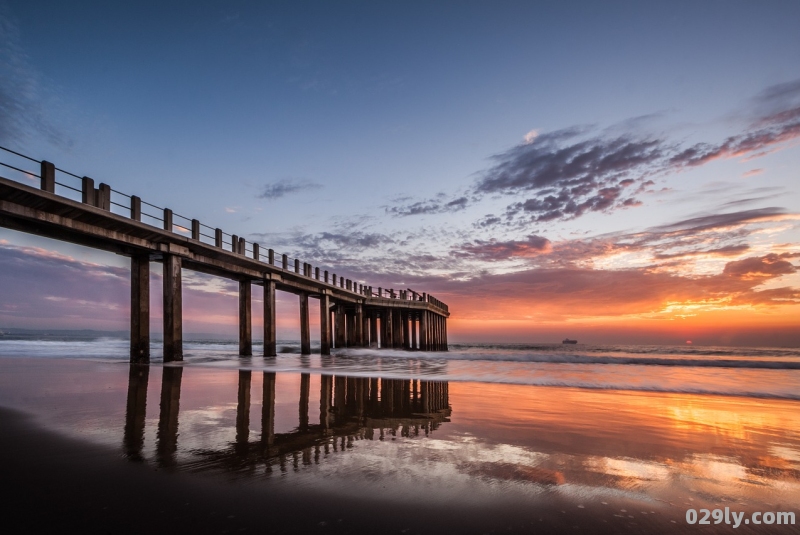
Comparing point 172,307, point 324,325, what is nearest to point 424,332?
point 324,325

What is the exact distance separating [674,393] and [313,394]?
8.23m

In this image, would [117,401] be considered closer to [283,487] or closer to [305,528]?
[283,487]

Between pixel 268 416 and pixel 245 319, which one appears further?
pixel 245 319

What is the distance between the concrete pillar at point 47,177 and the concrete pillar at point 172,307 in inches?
197

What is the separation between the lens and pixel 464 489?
2.72 meters

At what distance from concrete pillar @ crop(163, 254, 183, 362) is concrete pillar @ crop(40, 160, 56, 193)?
5.00m

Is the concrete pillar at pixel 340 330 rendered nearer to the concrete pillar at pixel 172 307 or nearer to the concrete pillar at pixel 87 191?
the concrete pillar at pixel 172 307

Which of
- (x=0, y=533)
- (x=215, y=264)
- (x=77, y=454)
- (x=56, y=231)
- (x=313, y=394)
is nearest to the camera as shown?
(x=0, y=533)

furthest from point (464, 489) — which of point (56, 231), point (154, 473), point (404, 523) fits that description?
point (56, 231)

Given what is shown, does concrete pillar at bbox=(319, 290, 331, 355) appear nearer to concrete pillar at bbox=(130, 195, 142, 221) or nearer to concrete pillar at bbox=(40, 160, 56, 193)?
concrete pillar at bbox=(130, 195, 142, 221)

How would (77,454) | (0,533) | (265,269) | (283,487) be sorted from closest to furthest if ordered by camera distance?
(0,533), (283,487), (77,454), (265,269)

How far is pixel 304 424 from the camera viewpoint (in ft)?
15.8

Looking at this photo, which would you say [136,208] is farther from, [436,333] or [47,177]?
[436,333]

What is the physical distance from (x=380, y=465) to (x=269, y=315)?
21.5 m
